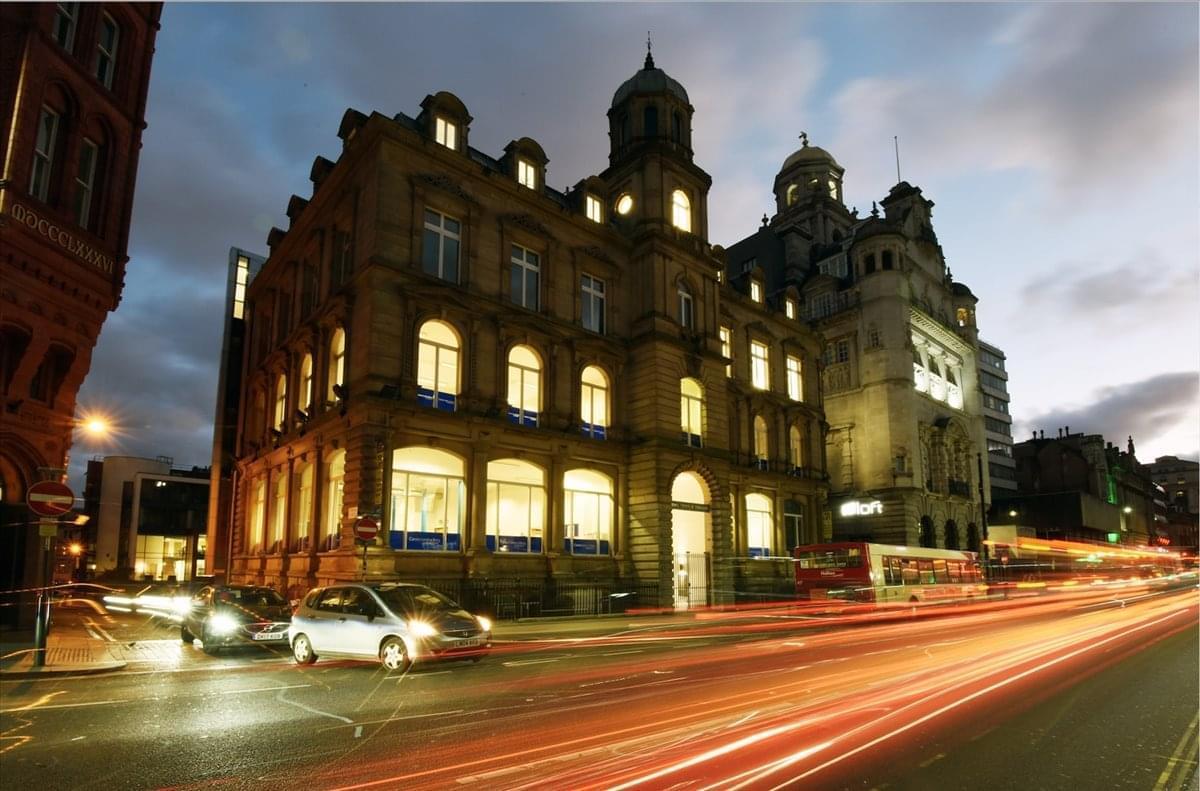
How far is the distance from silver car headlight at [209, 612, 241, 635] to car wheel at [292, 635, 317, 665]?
6.94 ft

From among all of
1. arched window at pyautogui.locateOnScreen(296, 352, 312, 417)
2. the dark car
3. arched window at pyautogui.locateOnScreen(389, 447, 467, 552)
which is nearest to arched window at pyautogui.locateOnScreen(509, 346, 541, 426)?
arched window at pyautogui.locateOnScreen(389, 447, 467, 552)

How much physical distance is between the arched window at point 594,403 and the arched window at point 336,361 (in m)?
9.71

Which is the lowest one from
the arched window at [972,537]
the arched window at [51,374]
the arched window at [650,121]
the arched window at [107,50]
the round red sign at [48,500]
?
the arched window at [972,537]

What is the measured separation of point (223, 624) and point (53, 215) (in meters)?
11.1

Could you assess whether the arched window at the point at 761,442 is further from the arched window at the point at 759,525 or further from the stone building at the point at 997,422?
the stone building at the point at 997,422

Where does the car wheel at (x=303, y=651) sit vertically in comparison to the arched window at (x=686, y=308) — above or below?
below

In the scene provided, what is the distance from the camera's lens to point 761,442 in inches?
1641

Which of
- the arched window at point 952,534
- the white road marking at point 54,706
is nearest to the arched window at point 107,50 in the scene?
the white road marking at point 54,706

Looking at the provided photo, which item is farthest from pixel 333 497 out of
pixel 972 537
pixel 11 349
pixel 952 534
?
pixel 972 537

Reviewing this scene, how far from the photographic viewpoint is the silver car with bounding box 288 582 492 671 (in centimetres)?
1332

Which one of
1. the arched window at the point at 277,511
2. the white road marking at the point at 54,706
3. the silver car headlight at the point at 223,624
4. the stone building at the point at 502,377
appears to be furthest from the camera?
the arched window at the point at 277,511

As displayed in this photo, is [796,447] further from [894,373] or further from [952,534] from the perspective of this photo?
[952,534]

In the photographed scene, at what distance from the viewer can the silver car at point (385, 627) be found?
13320 millimetres

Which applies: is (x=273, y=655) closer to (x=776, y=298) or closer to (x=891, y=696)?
(x=891, y=696)
